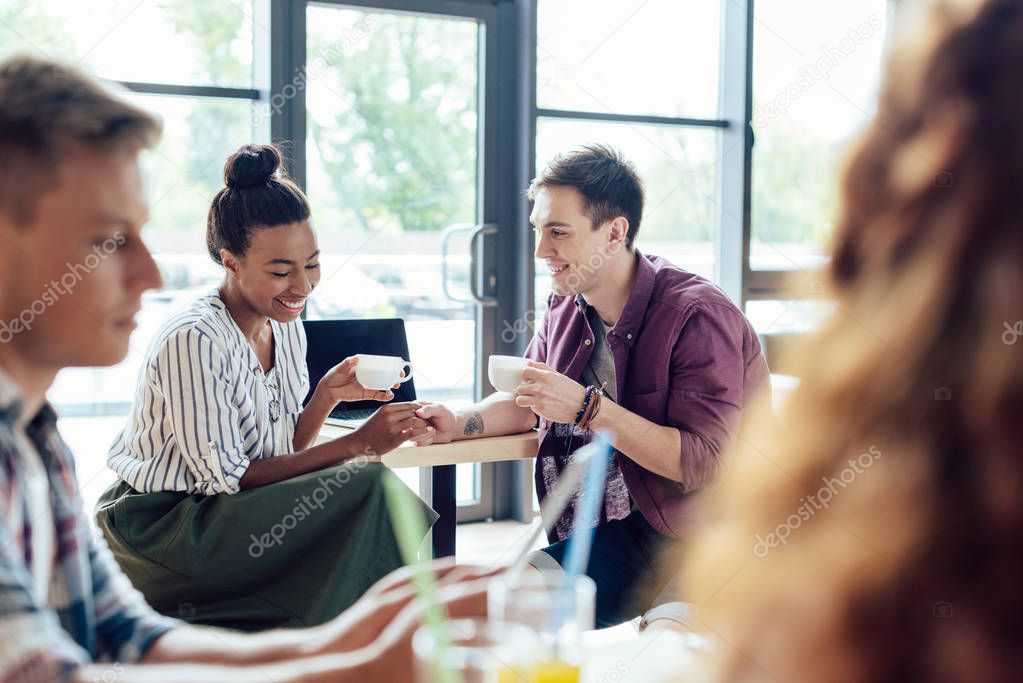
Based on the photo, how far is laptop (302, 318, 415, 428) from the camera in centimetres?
253

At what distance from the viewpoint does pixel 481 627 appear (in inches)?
30.0

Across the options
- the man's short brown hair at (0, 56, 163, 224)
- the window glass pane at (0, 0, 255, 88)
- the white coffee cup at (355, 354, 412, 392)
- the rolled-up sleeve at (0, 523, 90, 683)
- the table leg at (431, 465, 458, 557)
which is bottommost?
the table leg at (431, 465, 458, 557)

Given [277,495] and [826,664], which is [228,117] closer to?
[277,495]

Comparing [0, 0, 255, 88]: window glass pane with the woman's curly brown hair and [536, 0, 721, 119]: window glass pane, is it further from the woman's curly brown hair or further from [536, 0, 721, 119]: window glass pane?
the woman's curly brown hair

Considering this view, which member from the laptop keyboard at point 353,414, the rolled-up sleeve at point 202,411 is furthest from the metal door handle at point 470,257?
the rolled-up sleeve at point 202,411

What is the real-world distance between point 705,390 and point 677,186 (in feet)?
8.20

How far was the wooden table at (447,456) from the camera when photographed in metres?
2.11

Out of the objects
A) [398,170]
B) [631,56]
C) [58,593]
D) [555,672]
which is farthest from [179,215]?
[555,672]

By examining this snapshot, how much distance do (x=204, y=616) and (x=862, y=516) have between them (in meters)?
1.52

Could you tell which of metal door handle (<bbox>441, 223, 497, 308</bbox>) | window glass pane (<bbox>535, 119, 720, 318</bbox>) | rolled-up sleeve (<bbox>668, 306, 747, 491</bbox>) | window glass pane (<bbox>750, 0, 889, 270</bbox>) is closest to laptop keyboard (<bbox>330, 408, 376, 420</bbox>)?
rolled-up sleeve (<bbox>668, 306, 747, 491</bbox>)

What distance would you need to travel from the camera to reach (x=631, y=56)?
422 cm

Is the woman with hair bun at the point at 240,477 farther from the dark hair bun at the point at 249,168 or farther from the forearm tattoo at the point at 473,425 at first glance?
the forearm tattoo at the point at 473,425

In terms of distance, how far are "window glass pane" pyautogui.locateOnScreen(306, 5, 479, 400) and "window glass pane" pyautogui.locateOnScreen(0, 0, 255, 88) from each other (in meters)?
0.29

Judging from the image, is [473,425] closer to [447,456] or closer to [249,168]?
[447,456]
